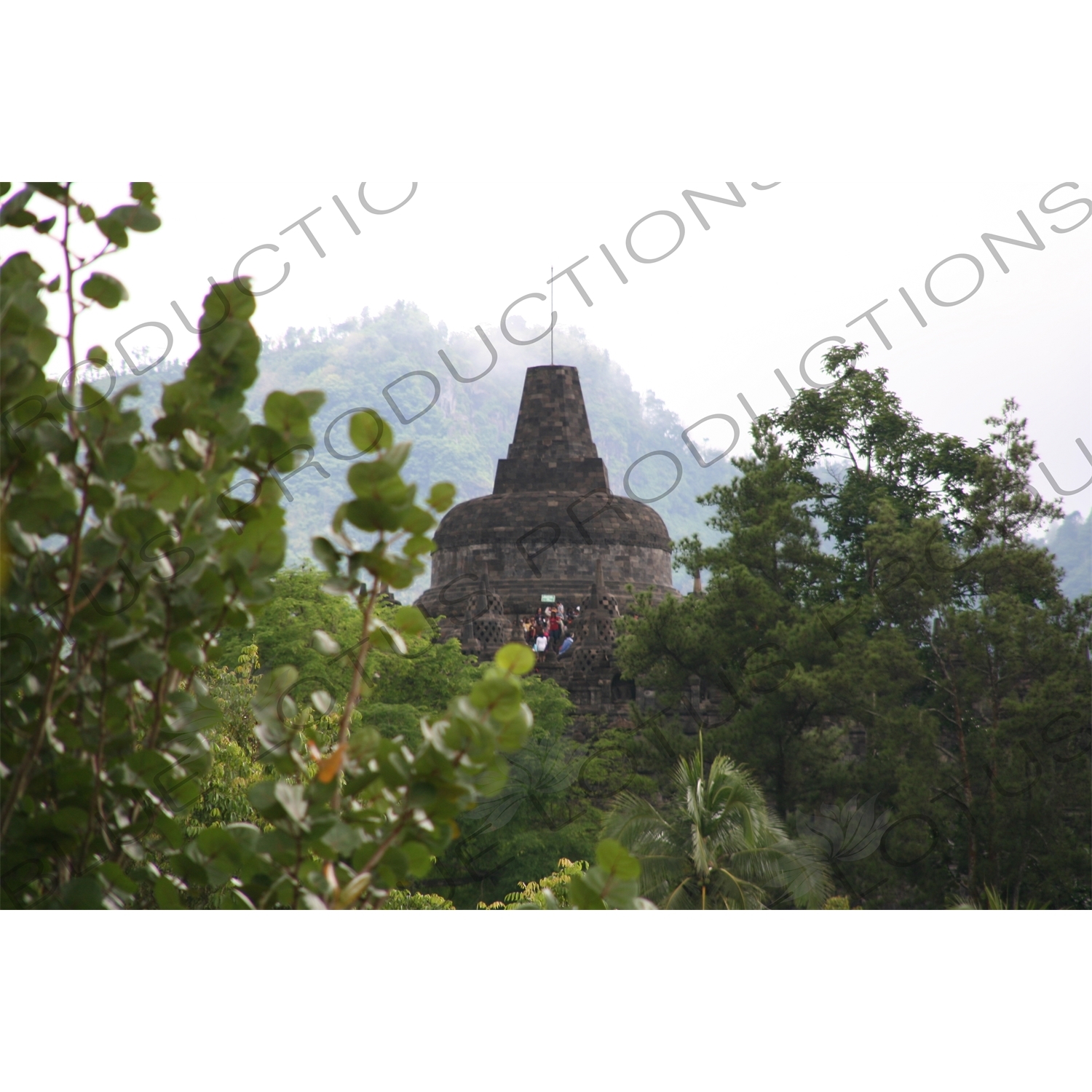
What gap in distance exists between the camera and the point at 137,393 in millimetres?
2318

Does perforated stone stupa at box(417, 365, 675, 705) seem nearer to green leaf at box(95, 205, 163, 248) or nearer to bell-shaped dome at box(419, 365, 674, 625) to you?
bell-shaped dome at box(419, 365, 674, 625)

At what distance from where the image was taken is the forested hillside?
3991 cm

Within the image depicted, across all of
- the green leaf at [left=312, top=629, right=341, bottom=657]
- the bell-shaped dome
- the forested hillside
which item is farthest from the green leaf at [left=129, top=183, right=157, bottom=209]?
the forested hillside

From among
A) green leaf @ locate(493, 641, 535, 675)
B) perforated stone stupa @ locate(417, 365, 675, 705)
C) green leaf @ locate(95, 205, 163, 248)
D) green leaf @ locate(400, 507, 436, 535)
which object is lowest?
perforated stone stupa @ locate(417, 365, 675, 705)

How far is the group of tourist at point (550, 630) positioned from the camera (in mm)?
21812

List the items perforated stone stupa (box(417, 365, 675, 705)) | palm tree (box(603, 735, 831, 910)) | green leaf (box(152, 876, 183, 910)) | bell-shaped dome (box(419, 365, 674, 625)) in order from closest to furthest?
green leaf (box(152, 876, 183, 910)), palm tree (box(603, 735, 831, 910)), perforated stone stupa (box(417, 365, 675, 705)), bell-shaped dome (box(419, 365, 674, 625))

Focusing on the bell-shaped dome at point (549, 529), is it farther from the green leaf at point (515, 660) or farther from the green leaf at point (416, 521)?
the green leaf at point (515, 660)

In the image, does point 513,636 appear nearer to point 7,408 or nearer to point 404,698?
point 404,698

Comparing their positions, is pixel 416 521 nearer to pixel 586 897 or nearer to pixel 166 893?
pixel 586 897

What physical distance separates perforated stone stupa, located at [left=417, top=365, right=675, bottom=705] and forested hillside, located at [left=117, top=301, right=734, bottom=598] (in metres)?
5.65

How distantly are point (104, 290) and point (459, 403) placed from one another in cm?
5056

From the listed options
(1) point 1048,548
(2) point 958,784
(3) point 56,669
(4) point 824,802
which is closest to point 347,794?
(3) point 56,669

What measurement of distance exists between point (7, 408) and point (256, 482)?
19.1 inches

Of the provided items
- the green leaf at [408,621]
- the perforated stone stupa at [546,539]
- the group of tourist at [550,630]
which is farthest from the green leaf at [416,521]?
the group of tourist at [550,630]
